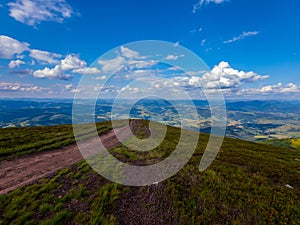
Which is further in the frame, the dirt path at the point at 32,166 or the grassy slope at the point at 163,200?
the dirt path at the point at 32,166

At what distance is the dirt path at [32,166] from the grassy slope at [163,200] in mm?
1282

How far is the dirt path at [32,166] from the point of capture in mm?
12055

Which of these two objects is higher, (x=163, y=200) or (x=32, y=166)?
(x=32, y=166)

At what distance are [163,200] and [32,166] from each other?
511 inches

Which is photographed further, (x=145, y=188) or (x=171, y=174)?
(x=171, y=174)

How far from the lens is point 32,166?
15117mm

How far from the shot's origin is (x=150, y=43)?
51.5 ft

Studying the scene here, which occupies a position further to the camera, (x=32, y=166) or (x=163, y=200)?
(x=32, y=166)

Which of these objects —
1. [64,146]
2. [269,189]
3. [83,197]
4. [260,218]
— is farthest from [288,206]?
[64,146]

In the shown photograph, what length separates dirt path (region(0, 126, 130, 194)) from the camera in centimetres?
1205

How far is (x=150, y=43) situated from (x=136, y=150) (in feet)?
43.5

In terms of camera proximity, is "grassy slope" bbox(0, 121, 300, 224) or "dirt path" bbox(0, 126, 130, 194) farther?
"dirt path" bbox(0, 126, 130, 194)

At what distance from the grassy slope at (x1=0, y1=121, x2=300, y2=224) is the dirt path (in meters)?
1.28

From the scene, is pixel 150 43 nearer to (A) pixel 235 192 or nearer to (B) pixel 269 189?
(A) pixel 235 192
